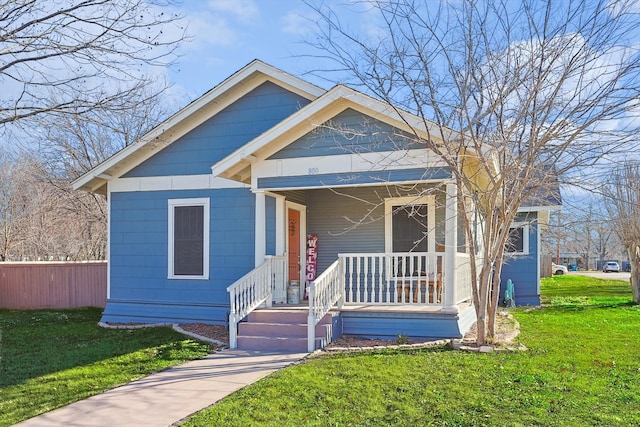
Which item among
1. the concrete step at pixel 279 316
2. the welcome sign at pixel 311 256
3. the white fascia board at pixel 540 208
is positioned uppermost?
the white fascia board at pixel 540 208

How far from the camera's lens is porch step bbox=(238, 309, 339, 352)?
8.46 metres

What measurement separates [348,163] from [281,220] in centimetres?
208

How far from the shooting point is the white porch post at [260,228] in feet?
32.1

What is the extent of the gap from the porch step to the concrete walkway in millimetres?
479

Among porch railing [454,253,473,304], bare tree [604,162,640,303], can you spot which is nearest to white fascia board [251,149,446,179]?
porch railing [454,253,473,304]

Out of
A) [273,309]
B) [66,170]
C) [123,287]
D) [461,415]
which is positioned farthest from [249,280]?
[66,170]

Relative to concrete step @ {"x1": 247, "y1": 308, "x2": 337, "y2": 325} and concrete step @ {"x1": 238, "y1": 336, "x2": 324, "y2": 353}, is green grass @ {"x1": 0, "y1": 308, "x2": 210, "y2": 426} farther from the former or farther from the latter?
concrete step @ {"x1": 247, "y1": 308, "x2": 337, "y2": 325}

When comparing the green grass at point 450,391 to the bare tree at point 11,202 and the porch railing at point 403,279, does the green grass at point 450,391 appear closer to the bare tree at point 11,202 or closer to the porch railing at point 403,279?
the porch railing at point 403,279

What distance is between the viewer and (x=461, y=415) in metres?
5.02

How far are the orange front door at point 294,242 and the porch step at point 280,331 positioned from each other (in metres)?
2.17

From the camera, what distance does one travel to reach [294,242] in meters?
11.5

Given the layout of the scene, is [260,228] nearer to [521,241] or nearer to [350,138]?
[350,138]

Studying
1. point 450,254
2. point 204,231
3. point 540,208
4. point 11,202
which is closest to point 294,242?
point 204,231

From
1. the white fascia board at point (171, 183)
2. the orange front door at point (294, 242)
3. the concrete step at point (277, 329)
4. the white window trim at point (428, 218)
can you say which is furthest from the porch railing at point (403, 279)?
the white fascia board at point (171, 183)
